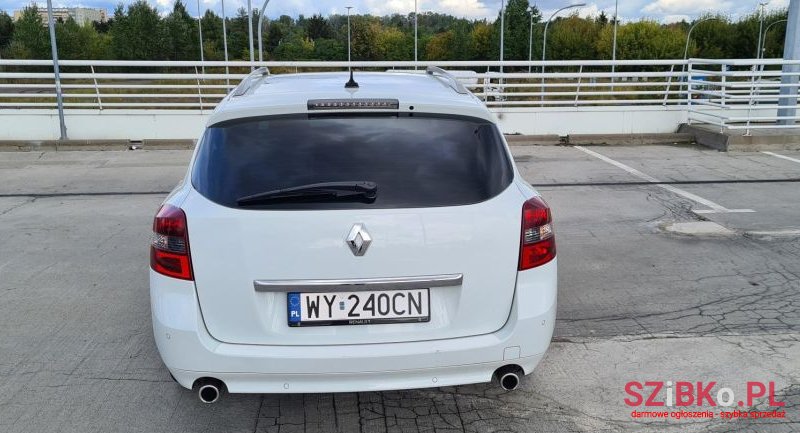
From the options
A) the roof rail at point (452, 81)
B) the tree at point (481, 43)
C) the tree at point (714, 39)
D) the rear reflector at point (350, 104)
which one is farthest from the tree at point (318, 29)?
the rear reflector at point (350, 104)

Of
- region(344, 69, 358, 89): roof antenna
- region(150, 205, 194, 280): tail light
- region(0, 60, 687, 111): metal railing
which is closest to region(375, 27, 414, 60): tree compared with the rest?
region(0, 60, 687, 111): metal railing

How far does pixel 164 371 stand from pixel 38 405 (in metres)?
0.64

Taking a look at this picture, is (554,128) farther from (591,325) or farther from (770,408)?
(770,408)

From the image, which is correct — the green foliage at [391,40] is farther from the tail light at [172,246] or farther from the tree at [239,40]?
the tail light at [172,246]

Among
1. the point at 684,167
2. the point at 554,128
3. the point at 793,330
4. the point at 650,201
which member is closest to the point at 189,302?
the point at 793,330

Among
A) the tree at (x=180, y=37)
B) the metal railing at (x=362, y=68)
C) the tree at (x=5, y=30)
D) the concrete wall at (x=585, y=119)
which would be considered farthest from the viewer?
the tree at (x=5, y=30)

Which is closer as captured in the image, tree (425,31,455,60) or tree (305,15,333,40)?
tree (425,31,455,60)

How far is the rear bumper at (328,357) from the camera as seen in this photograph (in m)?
2.89

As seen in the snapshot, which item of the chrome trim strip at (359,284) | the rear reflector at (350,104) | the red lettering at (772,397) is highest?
the rear reflector at (350,104)

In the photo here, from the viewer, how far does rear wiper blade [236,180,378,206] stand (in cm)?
293

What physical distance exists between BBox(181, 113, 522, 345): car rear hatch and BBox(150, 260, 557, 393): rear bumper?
0.04m

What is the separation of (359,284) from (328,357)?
0.33 m

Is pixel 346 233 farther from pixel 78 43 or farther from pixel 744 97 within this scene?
pixel 78 43

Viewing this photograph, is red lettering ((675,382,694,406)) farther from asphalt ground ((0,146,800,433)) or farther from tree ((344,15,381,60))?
tree ((344,15,381,60))
